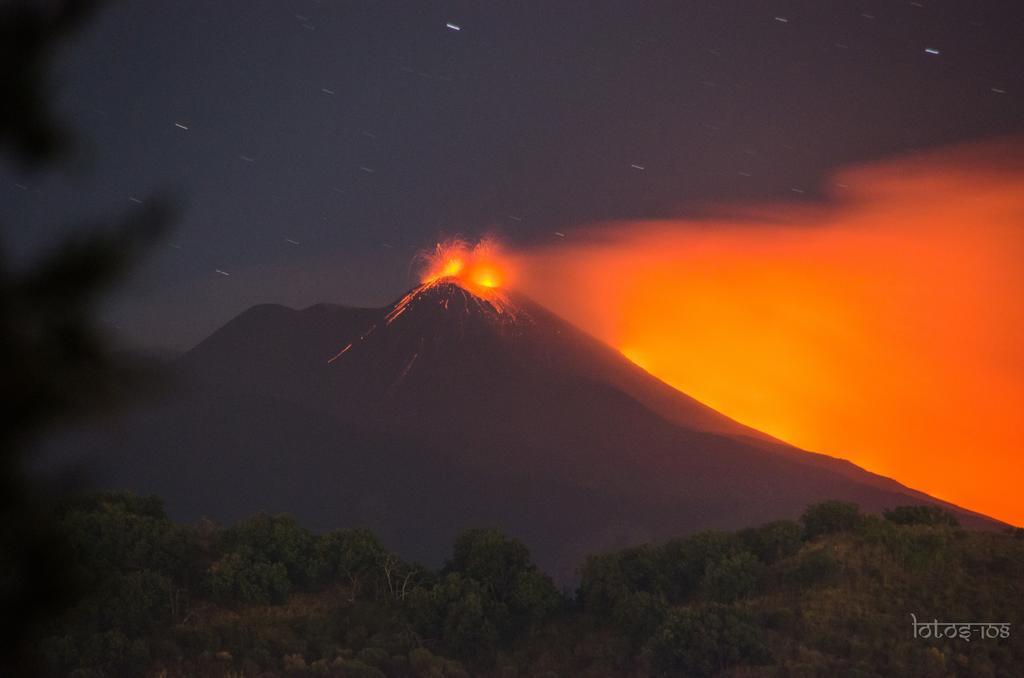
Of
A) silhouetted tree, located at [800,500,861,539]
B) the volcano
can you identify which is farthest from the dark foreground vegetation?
the volcano

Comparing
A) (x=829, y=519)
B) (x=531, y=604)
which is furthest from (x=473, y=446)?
(x=531, y=604)

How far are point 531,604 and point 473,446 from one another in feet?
260

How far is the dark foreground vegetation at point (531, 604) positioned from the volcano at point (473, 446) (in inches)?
2055

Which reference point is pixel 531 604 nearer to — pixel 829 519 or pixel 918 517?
pixel 829 519

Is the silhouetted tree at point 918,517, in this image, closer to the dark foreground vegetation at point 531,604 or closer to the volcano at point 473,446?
the dark foreground vegetation at point 531,604

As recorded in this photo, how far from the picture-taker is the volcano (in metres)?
93.6

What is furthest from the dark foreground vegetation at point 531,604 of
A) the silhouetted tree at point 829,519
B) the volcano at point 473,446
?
the volcano at point 473,446

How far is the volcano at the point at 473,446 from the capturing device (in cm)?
9356

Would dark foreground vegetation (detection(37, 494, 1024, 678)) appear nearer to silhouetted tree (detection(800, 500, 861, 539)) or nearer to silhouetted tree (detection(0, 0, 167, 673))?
silhouetted tree (detection(800, 500, 861, 539))

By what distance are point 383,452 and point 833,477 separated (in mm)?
48804

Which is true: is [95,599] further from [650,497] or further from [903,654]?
[650,497]

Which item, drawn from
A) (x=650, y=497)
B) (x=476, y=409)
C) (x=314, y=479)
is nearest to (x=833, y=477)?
(x=650, y=497)

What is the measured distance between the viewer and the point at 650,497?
311 ft

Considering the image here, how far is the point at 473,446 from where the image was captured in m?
107
